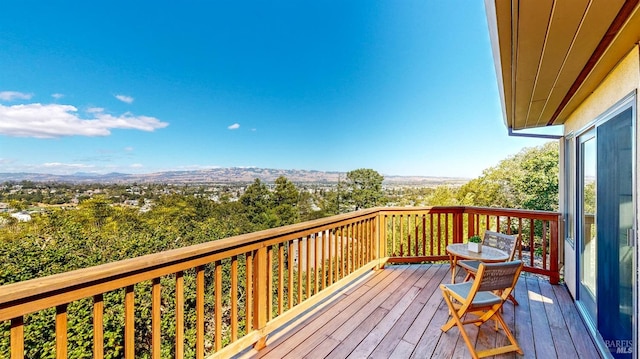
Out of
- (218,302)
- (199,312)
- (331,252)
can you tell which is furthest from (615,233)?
(199,312)

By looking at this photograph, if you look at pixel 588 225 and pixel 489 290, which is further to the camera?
pixel 588 225

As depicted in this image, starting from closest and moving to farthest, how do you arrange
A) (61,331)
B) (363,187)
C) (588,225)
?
(61,331), (588,225), (363,187)

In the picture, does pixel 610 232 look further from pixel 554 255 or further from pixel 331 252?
pixel 331 252

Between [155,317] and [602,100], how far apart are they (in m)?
3.61

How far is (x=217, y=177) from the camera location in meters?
25.2

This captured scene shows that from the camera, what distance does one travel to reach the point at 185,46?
20.9 m

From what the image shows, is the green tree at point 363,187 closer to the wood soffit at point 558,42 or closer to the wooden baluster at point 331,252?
the wooden baluster at point 331,252

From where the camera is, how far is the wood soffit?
4.36 feet

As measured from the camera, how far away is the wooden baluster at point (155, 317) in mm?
1596

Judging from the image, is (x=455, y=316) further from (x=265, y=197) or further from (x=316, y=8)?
(x=265, y=197)

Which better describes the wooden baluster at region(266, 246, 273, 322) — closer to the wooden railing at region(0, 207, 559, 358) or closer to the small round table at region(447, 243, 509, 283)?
the wooden railing at region(0, 207, 559, 358)

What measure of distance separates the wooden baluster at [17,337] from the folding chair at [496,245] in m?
3.44

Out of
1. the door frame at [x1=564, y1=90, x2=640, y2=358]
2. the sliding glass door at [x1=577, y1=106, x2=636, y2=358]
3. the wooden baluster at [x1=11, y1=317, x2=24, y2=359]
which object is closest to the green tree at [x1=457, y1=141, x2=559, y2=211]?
the door frame at [x1=564, y1=90, x2=640, y2=358]

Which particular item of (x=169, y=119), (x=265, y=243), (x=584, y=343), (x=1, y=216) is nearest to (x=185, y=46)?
(x=169, y=119)
